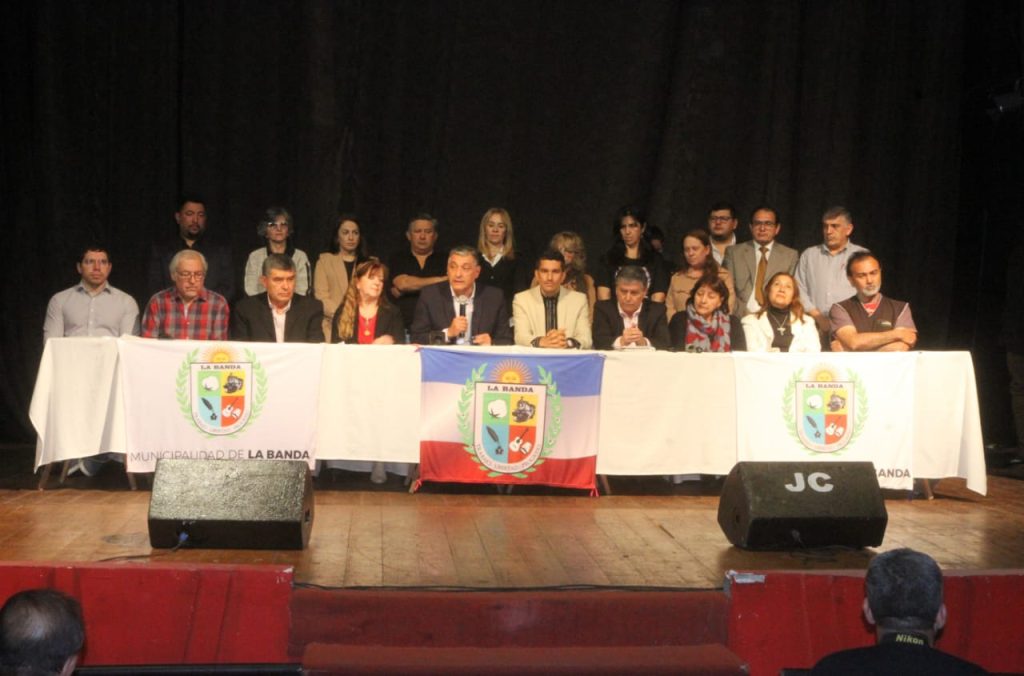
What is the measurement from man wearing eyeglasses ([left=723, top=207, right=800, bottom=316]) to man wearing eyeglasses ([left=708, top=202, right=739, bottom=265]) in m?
0.16

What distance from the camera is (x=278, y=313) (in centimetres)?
668

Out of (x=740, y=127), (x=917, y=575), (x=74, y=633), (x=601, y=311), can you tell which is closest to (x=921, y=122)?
(x=740, y=127)

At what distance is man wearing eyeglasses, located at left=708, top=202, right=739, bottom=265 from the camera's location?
7.79m

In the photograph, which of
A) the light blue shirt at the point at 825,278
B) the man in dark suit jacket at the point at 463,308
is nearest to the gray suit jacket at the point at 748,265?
the light blue shirt at the point at 825,278

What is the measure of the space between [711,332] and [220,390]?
262 cm

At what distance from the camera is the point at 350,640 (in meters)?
4.04

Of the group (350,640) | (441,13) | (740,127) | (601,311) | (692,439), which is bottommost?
(350,640)

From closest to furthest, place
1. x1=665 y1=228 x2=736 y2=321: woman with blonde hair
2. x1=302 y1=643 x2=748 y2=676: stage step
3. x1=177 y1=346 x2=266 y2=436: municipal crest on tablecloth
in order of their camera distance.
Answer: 1. x1=302 y1=643 x2=748 y2=676: stage step
2. x1=177 y1=346 x2=266 y2=436: municipal crest on tablecloth
3. x1=665 y1=228 x2=736 y2=321: woman with blonde hair

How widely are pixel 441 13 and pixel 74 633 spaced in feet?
21.8

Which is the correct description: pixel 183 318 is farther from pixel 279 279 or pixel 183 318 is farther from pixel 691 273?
pixel 691 273

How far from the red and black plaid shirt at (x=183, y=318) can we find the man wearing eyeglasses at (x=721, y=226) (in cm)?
311

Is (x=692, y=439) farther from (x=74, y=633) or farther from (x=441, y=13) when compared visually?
(x=74, y=633)

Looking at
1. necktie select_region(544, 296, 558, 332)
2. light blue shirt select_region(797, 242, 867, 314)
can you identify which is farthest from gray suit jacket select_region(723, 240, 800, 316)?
necktie select_region(544, 296, 558, 332)

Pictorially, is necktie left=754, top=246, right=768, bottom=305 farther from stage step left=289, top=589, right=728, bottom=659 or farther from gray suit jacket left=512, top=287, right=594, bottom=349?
stage step left=289, top=589, right=728, bottom=659
